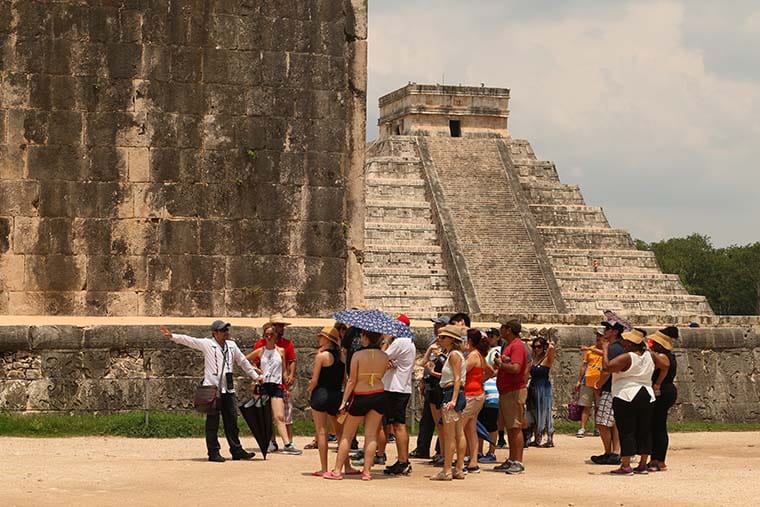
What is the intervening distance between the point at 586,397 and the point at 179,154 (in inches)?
235

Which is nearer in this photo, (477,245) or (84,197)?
(84,197)

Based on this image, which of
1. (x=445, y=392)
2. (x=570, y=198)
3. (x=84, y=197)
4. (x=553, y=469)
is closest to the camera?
(x=445, y=392)

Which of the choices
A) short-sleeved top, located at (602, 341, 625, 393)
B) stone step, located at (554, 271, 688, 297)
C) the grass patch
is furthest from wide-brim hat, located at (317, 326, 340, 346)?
stone step, located at (554, 271, 688, 297)

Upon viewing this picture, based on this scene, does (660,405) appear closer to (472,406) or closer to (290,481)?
(472,406)

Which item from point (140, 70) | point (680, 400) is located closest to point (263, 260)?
point (140, 70)

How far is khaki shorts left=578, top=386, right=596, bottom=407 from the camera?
20156 mm

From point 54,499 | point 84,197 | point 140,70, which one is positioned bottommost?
point 54,499

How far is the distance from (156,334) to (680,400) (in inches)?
290

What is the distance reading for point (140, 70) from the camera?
813 inches

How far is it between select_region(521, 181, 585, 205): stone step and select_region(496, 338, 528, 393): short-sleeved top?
147 ft

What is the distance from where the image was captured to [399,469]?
15.2m

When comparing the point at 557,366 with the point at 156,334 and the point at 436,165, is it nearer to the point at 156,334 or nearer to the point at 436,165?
the point at 156,334

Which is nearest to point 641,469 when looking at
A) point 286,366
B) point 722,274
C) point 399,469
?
point 399,469

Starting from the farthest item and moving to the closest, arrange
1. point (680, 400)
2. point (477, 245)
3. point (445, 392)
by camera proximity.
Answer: point (477, 245) → point (680, 400) → point (445, 392)
